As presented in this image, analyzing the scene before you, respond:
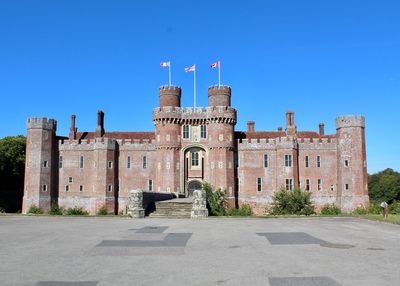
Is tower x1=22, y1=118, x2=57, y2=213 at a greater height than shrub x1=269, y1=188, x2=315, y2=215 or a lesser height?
greater

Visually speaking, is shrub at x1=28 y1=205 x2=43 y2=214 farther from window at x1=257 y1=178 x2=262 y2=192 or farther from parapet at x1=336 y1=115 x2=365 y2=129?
parapet at x1=336 y1=115 x2=365 y2=129

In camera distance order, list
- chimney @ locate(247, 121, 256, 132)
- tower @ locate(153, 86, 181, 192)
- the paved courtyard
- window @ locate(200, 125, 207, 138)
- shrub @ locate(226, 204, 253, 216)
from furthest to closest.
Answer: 1. chimney @ locate(247, 121, 256, 132)
2. window @ locate(200, 125, 207, 138)
3. tower @ locate(153, 86, 181, 192)
4. shrub @ locate(226, 204, 253, 216)
5. the paved courtyard

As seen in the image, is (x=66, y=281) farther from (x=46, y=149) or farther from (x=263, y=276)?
(x=46, y=149)

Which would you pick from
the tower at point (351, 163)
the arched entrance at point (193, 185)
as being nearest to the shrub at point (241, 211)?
the arched entrance at point (193, 185)

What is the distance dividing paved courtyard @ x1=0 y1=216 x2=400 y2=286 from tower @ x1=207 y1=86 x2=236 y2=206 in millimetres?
36162

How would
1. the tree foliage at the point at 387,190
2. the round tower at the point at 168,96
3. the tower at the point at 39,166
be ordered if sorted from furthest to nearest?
the tree foliage at the point at 387,190 → the round tower at the point at 168,96 → the tower at the point at 39,166

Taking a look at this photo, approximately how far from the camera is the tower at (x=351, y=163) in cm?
5406

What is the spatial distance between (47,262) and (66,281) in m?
2.56

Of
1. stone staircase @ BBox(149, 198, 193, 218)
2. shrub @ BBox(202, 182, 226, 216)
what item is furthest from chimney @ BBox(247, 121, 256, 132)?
stone staircase @ BBox(149, 198, 193, 218)

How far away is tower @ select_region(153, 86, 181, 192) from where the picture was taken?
56.2 metres

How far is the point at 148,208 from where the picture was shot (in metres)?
34.3

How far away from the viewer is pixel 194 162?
189 ft

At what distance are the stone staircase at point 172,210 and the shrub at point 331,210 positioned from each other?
21845 mm

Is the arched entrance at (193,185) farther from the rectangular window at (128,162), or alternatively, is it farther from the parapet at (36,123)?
the parapet at (36,123)
